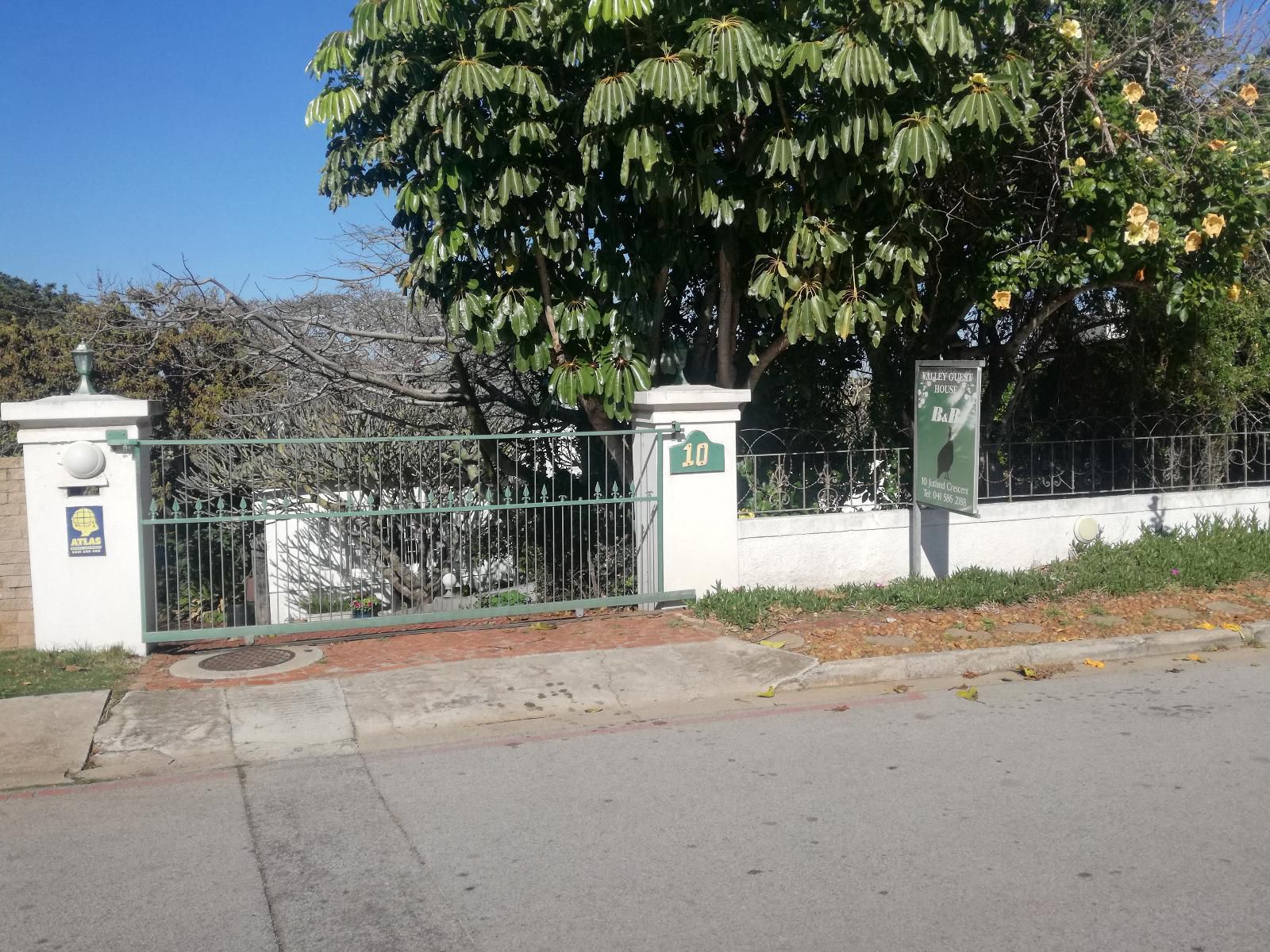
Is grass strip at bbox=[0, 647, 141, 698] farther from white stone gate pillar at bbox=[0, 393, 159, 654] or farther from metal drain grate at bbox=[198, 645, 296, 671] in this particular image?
metal drain grate at bbox=[198, 645, 296, 671]

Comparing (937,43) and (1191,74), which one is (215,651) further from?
(1191,74)

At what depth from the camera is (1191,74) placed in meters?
9.91

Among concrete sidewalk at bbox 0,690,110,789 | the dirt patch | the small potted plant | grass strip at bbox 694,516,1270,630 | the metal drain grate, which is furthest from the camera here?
the small potted plant

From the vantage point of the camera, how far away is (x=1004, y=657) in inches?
324

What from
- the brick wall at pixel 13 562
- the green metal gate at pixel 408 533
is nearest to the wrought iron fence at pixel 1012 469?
the green metal gate at pixel 408 533

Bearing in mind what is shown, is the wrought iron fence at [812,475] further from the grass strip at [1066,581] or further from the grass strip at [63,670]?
the grass strip at [63,670]

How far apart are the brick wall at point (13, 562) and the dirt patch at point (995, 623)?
540cm

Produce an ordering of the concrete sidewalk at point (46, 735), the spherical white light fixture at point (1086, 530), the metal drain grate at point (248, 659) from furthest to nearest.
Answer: the spherical white light fixture at point (1086, 530), the metal drain grate at point (248, 659), the concrete sidewalk at point (46, 735)

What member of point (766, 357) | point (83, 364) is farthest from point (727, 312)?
point (83, 364)

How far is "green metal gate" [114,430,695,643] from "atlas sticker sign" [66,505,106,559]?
33 centimetres

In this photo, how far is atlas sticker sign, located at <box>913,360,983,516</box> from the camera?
9.16 meters

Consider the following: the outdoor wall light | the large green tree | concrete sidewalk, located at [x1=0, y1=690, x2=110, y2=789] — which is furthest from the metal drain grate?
the large green tree

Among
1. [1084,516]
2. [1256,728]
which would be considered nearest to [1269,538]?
[1084,516]

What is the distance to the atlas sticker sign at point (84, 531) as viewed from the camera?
26.3 feet
